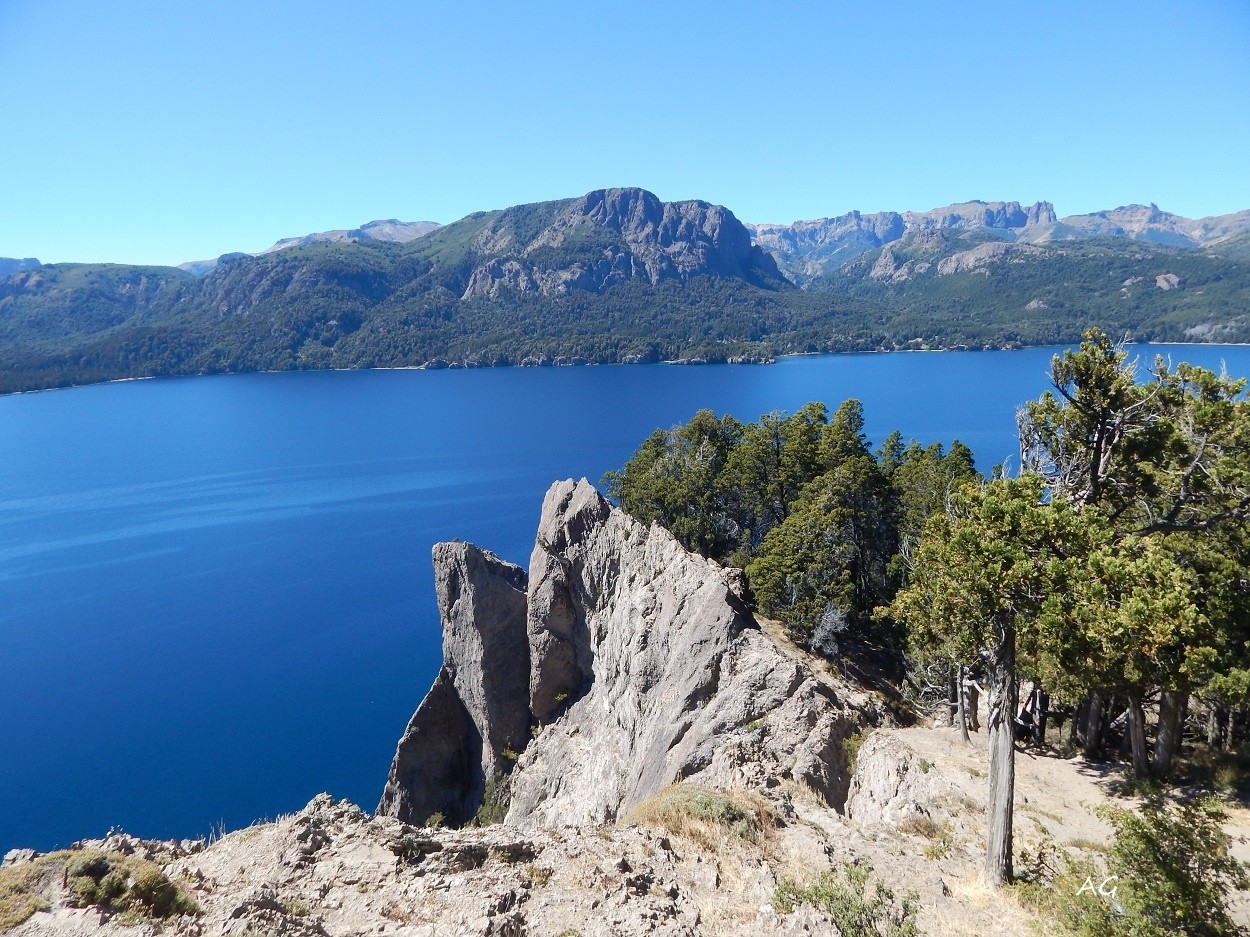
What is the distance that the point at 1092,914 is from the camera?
1318 cm

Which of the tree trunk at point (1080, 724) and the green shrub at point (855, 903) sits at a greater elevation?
the green shrub at point (855, 903)

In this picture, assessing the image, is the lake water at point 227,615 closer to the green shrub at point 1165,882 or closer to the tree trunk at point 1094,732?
the tree trunk at point 1094,732

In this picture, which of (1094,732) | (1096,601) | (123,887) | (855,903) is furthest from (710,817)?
(1094,732)

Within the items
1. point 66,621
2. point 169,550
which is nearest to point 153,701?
point 66,621

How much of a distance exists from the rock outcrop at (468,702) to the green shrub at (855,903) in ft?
93.4

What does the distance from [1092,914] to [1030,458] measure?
13.5 meters

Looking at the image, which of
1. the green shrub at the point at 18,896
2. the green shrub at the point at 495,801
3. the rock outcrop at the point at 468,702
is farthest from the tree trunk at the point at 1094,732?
the green shrub at the point at 18,896

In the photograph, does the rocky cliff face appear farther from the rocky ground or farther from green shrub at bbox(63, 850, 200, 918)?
green shrub at bbox(63, 850, 200, 918)

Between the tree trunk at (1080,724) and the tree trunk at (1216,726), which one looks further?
the tree trunk at (1080,724)

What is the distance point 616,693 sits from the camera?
35781 mm

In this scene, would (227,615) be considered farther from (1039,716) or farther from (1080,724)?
(1080,724)

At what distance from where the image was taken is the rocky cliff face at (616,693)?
2439 cm

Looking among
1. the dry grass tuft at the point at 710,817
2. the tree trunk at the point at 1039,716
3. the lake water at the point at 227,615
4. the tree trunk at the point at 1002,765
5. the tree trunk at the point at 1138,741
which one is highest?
the tree trunk at the point at 1002,765

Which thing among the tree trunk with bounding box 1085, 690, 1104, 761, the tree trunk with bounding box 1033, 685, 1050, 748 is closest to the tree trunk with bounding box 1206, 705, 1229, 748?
the tree trunk with bounding box 1085, 690, 1104, 761
